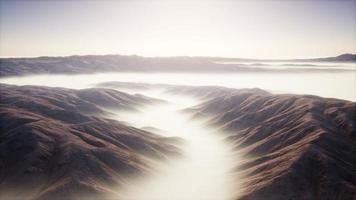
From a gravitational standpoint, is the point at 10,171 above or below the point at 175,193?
above

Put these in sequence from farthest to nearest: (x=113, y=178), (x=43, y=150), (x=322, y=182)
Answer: (x=43, y=150)
(x=113, y=178)
(x=322, y=182)

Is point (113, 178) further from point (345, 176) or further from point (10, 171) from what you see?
point (345, 176)

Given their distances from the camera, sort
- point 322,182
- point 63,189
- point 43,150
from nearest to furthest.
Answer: point 63,189
point 322,182
point 43,150

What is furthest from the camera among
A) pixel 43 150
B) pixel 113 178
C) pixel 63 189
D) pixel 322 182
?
pixel 43 150

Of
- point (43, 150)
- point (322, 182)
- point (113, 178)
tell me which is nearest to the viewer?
point (322, 182)

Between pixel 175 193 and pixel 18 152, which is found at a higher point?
pixel 18 152

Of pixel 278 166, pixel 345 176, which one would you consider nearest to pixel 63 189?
pixel 278 166

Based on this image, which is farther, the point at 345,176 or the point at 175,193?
the point at 175,193

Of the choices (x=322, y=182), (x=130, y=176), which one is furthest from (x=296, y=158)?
(x=130, y=176)

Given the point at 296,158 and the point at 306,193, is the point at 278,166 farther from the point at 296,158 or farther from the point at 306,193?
the point at 306,193
